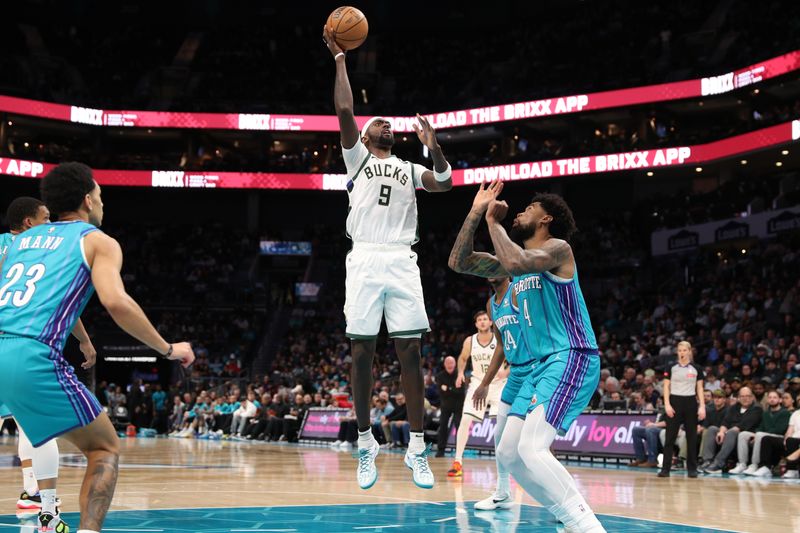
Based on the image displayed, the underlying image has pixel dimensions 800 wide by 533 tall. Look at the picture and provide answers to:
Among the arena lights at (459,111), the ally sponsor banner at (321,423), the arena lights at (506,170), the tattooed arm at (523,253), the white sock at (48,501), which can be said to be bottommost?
the ally sponsor banner at (321,423)

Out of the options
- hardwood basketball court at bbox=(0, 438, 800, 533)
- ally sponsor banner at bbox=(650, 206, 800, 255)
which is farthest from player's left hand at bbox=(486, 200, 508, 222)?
ally sponsor banner at bbox=(650, 206, 800, 255)

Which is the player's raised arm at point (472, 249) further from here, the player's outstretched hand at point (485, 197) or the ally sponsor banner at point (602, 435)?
the ally sponsor banner at point (602, 435)

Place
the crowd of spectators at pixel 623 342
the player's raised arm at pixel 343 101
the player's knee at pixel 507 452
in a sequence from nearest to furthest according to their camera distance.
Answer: the player's knee at pixel 507 452 → the player's raised arm at pixel 343 101 → the crowd of spectators at pixel 623 342

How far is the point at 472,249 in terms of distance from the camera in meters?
6.93

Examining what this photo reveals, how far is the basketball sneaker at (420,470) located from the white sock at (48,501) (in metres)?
2.73

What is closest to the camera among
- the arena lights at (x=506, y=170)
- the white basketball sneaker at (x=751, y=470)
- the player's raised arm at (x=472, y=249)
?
the player's raised arm at (x=472, y=249)

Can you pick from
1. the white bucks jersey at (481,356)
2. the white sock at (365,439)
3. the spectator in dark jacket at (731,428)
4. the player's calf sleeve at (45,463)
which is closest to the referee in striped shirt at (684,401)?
the spectator in dark jacket at (731,428)

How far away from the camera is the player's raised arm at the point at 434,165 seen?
7.71m

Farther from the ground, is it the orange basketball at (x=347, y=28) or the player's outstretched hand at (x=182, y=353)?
the orange basketball at (x=347, y=28)

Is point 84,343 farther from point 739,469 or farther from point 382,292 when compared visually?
point 739,469

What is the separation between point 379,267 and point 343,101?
1.37m

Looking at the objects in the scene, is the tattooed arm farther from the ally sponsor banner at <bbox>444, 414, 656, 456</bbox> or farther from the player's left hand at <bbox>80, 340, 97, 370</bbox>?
the ally sponsor banner at <bbox>444, 414, 656, 456</bbox>

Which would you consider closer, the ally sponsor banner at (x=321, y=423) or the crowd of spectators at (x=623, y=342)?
the crowd of spectators at (x=623, y=342)

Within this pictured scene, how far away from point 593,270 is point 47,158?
82.3 feet
